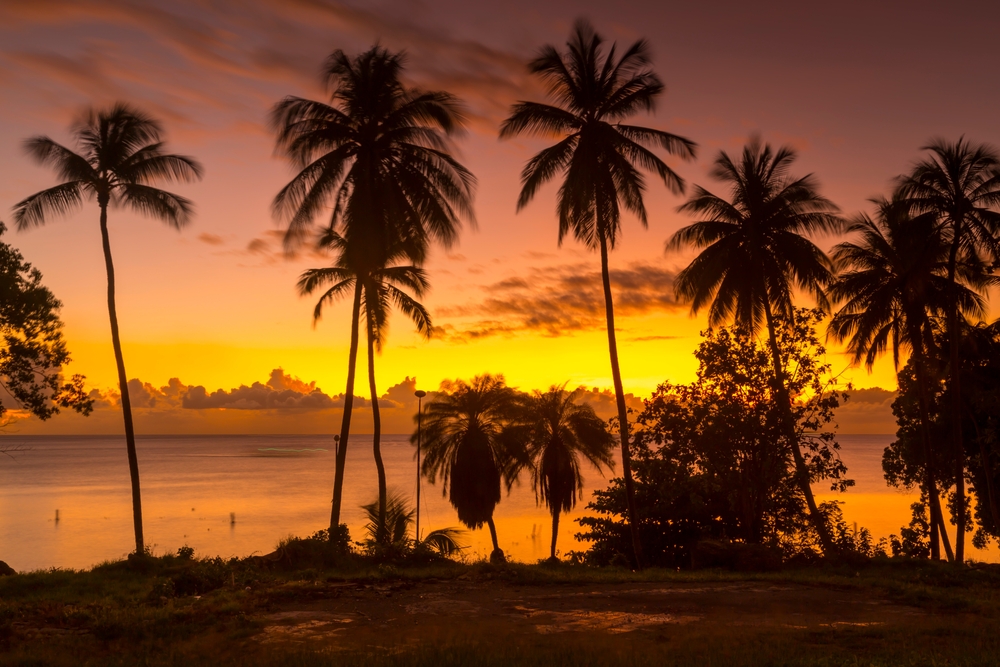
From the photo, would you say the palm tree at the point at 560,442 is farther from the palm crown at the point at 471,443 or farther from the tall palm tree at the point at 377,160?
the tall palm tree at the point at 377,160

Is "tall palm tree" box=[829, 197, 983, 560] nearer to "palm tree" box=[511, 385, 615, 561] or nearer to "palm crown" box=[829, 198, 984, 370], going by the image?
"palm crown" box=[829, 198, 984, 370]

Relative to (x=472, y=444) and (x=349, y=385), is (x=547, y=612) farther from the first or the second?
(x=472, y=444)

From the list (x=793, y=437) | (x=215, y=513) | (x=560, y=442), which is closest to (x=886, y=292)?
(x=793, y=437)

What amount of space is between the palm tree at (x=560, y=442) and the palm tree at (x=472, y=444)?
1.39 meters

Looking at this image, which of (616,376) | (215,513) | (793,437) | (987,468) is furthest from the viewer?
(215,513)

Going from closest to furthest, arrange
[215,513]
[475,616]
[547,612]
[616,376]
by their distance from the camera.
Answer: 1. [475,616]
2. [547,612]
3. [616,376]
4. [215,513]

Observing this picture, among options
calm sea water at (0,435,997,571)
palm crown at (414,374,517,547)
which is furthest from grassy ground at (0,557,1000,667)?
calm sea water at (0,435,997,571)

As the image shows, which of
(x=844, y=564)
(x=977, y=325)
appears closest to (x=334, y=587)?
(x=844, y=564)

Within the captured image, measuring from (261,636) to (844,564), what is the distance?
51.3 ft

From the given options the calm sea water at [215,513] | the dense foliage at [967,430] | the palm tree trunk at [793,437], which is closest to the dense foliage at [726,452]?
the palm tree trunk at [793,437]

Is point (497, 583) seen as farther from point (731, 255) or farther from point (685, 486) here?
point (731, 255)

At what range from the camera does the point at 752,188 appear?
28.8m

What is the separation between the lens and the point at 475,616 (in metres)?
12.7

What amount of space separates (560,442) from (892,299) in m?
17.5
